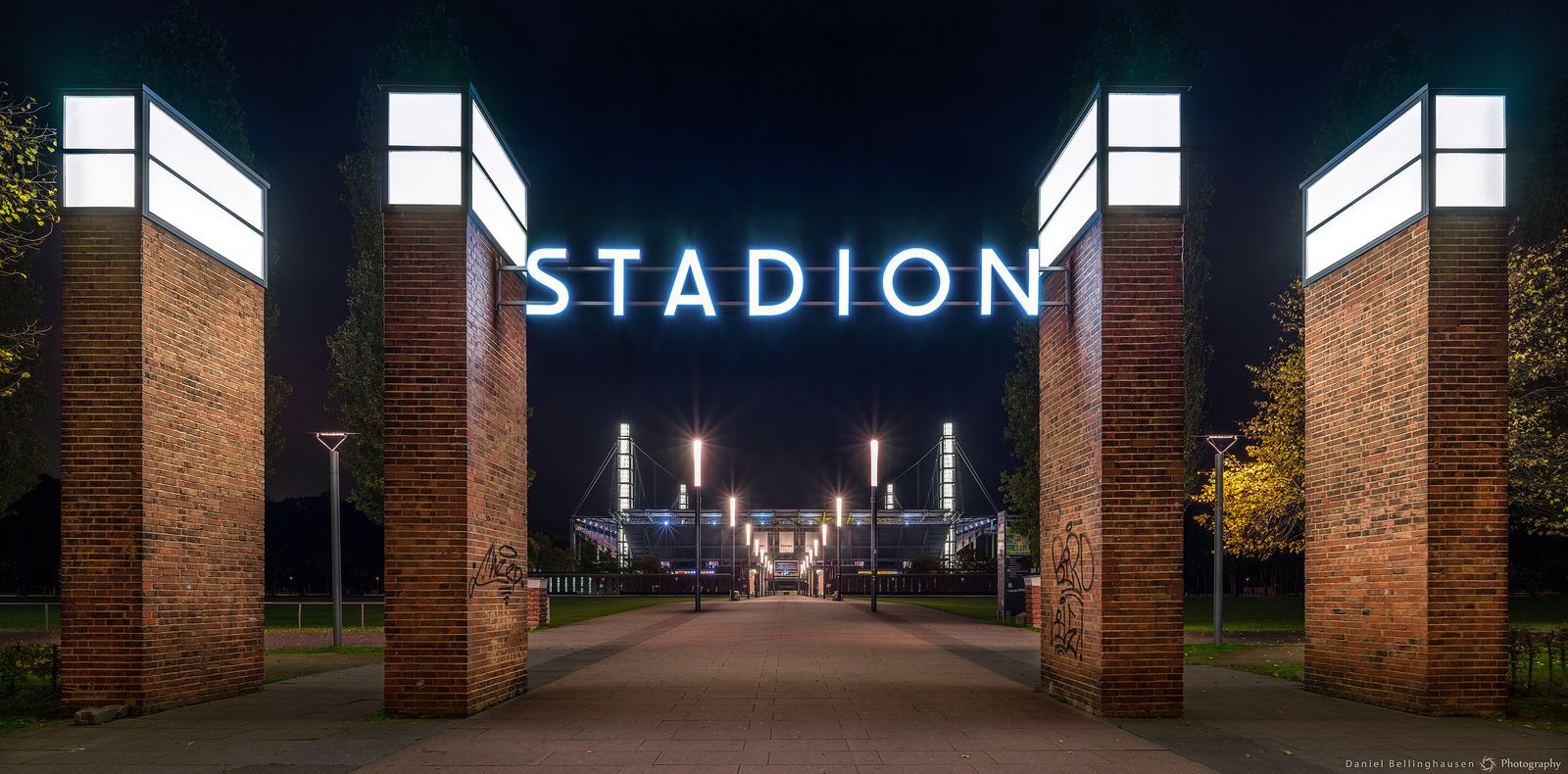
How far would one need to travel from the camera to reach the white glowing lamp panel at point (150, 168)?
11516 millimetres

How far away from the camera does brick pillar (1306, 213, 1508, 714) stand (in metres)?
11.1

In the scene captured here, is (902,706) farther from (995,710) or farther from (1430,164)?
(1430,164)

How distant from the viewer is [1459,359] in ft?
37.0

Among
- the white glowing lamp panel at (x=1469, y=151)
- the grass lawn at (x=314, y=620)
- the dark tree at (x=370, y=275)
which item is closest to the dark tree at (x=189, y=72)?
the dark tree at (x=370, y=275)

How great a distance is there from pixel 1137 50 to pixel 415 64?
18.9 m

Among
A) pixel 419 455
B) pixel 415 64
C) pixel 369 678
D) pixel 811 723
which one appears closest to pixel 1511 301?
pixel 811 723

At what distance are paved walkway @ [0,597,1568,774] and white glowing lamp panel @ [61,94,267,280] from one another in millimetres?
5715

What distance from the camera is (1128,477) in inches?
435

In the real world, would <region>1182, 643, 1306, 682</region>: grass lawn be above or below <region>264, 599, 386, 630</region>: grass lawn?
above

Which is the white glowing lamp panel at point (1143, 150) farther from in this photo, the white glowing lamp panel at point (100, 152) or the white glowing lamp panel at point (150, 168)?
the white glowing lamp panel at point (100, 152)

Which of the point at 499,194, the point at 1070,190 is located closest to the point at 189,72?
the point at 499,194

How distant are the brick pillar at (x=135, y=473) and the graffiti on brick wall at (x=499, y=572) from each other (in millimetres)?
3513

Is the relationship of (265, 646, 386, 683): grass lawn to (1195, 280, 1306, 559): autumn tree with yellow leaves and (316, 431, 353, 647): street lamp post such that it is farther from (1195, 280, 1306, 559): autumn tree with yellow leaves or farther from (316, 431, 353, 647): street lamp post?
(1195, 280, 1306, 559): autumn tree with yellow leaves

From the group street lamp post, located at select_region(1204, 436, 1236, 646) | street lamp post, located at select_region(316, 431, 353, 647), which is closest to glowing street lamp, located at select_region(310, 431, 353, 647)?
street lamp post, located at select_region(316, 431, 353, 647)
